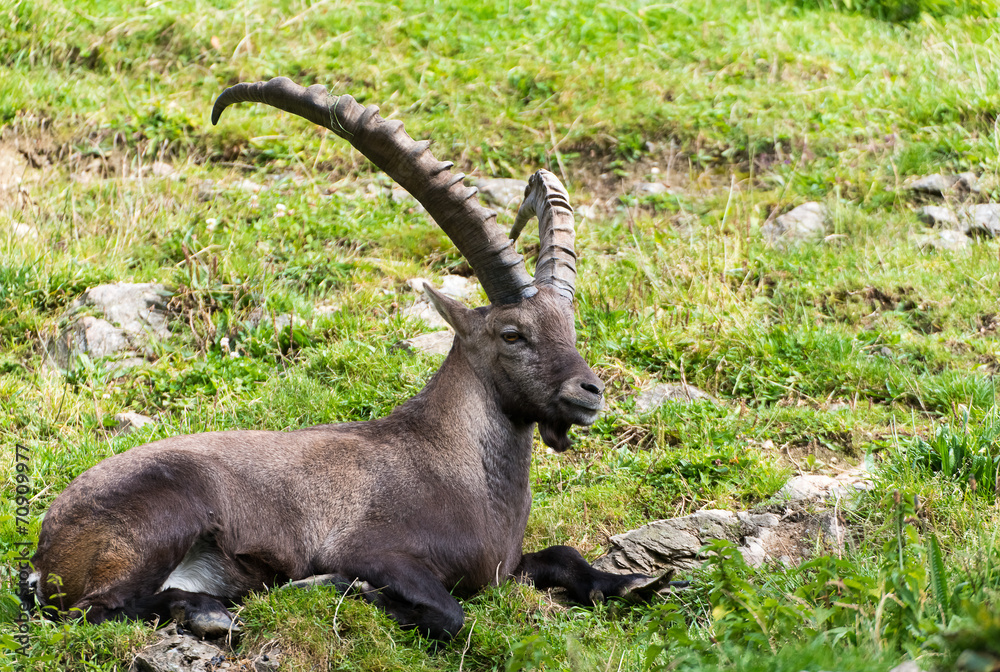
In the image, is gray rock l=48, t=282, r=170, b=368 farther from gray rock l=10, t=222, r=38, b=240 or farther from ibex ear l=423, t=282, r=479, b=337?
ibex ear l=423, t=282, r=479, b=337

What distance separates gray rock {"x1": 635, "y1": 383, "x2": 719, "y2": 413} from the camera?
294 inches

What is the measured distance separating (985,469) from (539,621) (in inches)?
115

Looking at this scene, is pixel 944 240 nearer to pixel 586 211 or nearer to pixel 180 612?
pixel 586 211

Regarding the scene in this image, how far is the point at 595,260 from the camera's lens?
9281mm

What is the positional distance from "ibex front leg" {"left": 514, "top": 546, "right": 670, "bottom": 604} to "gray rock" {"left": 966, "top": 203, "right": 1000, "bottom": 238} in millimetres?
6167

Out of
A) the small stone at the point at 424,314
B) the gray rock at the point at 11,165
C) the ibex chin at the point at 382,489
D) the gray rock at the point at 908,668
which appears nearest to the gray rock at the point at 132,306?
the small stone at the point at 424,314

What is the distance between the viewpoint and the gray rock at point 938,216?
9430mm

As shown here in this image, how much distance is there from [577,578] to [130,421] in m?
3.85

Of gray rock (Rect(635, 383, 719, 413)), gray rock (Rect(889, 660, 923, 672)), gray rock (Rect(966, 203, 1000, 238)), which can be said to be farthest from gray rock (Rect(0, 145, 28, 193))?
gray rock (Rect(966, 203, 1000, 238))

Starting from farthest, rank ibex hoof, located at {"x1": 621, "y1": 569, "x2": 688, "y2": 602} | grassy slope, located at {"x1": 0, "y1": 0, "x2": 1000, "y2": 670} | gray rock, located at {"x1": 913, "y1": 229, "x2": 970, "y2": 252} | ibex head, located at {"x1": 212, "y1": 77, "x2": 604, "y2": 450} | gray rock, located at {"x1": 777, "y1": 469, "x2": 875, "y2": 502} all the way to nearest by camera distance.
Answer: gray rock, located at {"x1": 913, "y1": 229, "x2": 970, "y2": 252}
gray rock, located at {"x1": 777, "y1": 469, "x2": 875, "y2": 502}
ibex head, located at {"x1": 212, "y1": 77, "x2": 604, "y2": 450}
ibex hoof, located at {"x1": 621, "y1": 569, "x2": 688, "y2": 602}
grassy slope, located at {"x1": 0, "y1": 0, "x2": 1000, "y2": 670}

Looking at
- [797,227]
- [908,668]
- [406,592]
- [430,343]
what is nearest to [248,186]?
[430,343]

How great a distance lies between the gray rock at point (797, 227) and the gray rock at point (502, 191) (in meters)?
2.72

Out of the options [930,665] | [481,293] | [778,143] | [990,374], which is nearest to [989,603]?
[930,665]

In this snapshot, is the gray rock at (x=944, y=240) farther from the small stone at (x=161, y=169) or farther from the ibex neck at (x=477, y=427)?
the small stone at (x=161, y=169)
